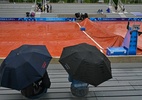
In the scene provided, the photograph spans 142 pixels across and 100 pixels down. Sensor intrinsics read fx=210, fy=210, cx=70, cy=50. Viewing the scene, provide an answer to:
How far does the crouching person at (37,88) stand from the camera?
2.52m

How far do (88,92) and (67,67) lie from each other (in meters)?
0.63

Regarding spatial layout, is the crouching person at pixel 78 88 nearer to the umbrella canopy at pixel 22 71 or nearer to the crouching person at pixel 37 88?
the crouching person at pixel 37 88

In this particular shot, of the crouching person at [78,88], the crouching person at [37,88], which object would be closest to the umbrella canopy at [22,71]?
the crouching person at [37,88]

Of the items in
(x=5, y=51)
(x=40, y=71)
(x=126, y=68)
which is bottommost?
(x=5, y=51)

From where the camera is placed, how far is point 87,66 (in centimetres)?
233

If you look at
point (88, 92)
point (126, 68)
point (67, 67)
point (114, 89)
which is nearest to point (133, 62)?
point (126, 68)

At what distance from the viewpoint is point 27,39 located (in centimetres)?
1055

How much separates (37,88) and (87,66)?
27.6 inches

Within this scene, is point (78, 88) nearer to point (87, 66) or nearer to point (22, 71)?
point (87, 66)

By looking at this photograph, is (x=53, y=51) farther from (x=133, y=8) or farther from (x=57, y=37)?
(x=133, y=8)

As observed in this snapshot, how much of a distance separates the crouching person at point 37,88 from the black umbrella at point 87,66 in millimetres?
339

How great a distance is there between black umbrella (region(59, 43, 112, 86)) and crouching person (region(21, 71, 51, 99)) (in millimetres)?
339

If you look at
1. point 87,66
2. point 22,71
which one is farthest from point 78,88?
point 22,71

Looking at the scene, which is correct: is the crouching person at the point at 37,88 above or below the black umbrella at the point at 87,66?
below
